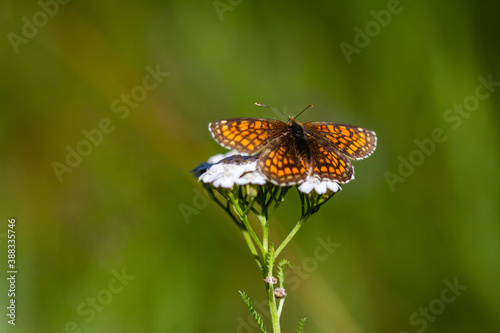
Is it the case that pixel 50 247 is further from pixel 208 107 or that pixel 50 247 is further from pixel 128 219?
pixel 208 107

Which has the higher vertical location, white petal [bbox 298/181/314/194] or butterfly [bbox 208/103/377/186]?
butterfly [bbox 208/103/377/186]

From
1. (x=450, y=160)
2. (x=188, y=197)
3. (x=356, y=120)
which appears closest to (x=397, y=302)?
(x=450, y=160)
